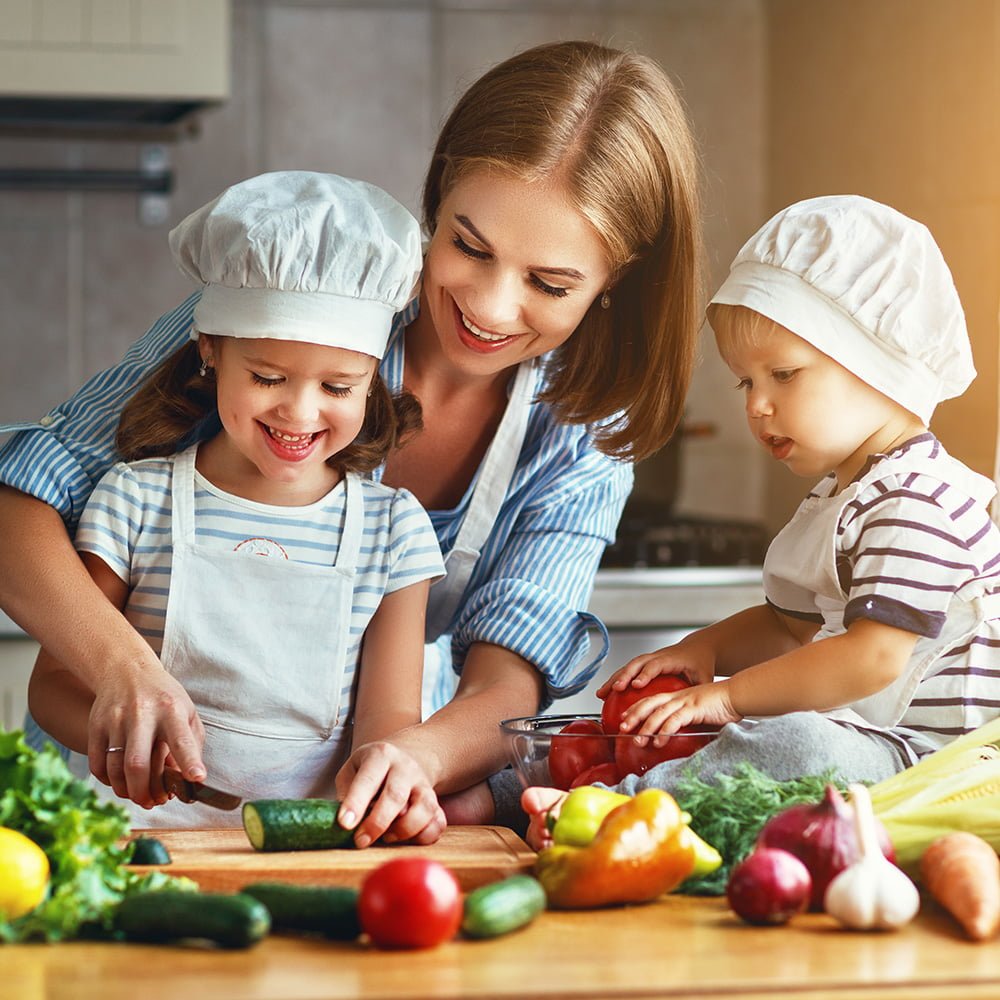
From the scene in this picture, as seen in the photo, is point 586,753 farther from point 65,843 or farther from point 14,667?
point 14,667

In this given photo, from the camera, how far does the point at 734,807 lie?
0.95 metres

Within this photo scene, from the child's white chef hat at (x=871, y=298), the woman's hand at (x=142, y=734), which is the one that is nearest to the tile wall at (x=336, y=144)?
the child's white chef hat at (x=871, y=298)

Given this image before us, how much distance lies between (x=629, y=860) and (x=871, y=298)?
522mm

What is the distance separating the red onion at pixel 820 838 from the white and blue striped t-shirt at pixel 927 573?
225 millimetres

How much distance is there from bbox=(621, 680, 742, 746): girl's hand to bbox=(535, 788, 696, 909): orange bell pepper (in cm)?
21

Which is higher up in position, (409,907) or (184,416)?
(184,416)

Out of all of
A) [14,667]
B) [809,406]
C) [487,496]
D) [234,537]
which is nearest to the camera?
[809,406]

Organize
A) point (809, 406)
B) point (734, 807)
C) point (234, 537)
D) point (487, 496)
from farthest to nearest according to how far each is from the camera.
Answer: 1. point (487, 496)
2. point (234, 537)
3. point (809, 406)
4. point (734, 807)

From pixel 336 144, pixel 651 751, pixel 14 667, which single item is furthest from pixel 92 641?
pixel 336 144

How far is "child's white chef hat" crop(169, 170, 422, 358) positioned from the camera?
4.12ft

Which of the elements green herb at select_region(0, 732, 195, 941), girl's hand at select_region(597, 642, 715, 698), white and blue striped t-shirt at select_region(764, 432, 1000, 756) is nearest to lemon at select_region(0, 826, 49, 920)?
green herb at select_region(0, 732, 195, 941)

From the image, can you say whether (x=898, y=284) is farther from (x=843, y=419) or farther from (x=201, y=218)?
(x=201, y=218)

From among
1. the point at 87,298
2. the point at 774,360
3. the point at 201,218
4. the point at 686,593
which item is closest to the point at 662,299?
the point at 774,360

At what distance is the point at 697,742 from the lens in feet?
3.54
